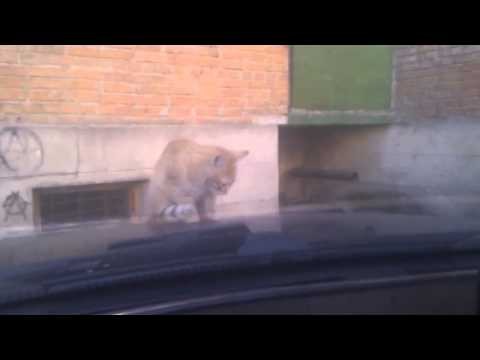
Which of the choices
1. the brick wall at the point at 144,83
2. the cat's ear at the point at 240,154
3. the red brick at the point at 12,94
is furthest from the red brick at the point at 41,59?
the cat's ear at the point at 240,154

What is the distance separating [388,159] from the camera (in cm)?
634

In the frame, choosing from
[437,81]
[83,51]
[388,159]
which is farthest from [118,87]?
[437,81]

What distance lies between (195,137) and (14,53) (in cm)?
180

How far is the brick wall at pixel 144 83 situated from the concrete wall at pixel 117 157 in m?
0.13

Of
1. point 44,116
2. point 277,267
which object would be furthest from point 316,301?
point 44,116

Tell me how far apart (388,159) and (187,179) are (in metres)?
2.83

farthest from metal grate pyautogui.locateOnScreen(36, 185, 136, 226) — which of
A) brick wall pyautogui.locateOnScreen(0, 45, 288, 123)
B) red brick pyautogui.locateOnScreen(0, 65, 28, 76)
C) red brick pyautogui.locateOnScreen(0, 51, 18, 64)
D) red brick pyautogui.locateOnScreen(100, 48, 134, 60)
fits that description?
red brick pyautogui.locateOnScreen(100, 48, 134, 60)

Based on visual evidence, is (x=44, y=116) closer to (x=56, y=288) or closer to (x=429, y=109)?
(x=56, y=288)

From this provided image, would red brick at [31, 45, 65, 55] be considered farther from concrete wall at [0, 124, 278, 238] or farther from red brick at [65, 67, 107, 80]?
concrete wall at [0, 124, 278, 238]

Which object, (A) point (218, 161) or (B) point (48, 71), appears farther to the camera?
(A) point (218, 161)

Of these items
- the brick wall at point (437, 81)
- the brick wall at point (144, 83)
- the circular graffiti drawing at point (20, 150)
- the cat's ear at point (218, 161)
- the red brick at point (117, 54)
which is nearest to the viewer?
the circular graffiti drawing at point (20, 150)

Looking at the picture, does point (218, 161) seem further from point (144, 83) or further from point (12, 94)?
point (12, 94)

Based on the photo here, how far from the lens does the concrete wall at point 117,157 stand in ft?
13.6

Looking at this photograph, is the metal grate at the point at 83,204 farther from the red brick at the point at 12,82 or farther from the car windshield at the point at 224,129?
the red brick at the point at 12,82
